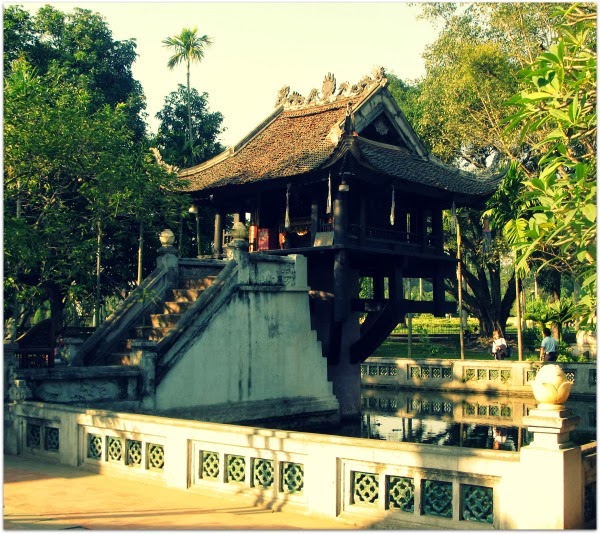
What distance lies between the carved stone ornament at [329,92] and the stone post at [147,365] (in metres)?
9.79

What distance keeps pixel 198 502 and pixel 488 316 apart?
100 ft

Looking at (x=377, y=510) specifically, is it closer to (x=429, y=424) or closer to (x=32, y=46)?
(x=429, y=424)

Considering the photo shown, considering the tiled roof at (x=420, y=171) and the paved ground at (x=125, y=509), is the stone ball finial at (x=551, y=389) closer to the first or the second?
the paved ground at (x=125, y=509)

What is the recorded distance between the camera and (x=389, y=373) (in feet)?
94.8

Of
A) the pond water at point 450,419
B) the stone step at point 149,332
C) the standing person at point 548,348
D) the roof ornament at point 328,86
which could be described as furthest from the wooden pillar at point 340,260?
the standing person at point 548,348

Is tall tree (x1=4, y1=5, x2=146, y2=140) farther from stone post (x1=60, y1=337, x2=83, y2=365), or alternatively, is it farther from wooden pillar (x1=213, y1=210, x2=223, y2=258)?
stone post (x1=60, y1=337, x2=83, y2=365)

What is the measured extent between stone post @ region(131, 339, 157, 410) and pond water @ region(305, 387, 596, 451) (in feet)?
16.8

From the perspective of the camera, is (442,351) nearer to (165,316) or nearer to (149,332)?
(165,316)

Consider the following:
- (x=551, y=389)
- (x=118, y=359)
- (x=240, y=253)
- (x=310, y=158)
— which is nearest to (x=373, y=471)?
(x=551, y=389)

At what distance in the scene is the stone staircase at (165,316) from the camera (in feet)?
54.6

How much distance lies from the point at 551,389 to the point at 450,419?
1460 cm

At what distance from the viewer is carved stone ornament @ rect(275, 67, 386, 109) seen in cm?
2178

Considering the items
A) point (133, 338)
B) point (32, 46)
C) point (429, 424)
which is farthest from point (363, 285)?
point (133, 338)

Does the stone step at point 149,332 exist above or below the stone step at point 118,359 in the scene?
above
